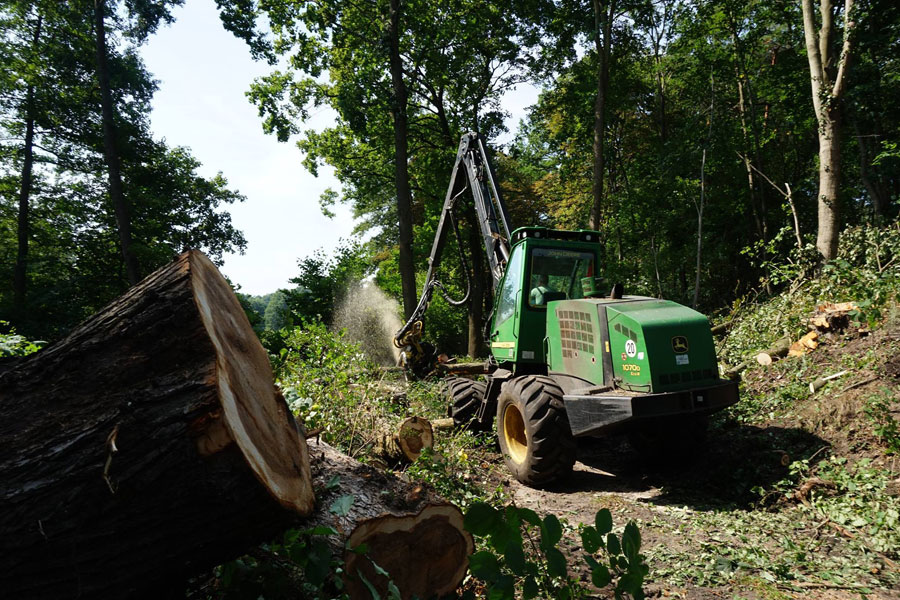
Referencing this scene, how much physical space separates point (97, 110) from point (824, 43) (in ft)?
70.1

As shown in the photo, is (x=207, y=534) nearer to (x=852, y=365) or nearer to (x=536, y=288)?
(x=536, y=288)

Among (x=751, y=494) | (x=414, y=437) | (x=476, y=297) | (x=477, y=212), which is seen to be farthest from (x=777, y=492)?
(x=476, y=297)

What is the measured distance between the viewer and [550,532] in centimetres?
157

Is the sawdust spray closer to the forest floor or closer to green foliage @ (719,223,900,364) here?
green foliage @ (719,223,900,364)

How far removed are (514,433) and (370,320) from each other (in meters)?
14.7

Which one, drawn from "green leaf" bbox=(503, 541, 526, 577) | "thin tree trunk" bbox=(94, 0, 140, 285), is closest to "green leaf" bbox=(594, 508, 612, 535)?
"green leaf" bbox=(503, 541, 526, 577)

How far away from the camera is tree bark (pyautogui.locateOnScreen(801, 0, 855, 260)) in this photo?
310 inches

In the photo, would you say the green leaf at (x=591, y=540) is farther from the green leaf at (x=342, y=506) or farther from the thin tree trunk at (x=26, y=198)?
the thin tree trunk at (x=26, y=198)

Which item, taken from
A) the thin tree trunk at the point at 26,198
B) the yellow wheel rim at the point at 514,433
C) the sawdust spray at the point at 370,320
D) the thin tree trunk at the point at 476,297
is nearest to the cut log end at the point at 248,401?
the yellow wheel rim at the point at 514,433

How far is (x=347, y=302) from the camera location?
1920 centimetres

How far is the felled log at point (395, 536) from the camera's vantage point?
2299 millimetres

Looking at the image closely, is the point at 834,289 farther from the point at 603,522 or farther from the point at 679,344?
the point at 603,522

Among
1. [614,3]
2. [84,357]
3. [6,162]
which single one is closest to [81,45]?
[6,162]

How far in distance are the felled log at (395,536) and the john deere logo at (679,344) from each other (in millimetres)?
2693
